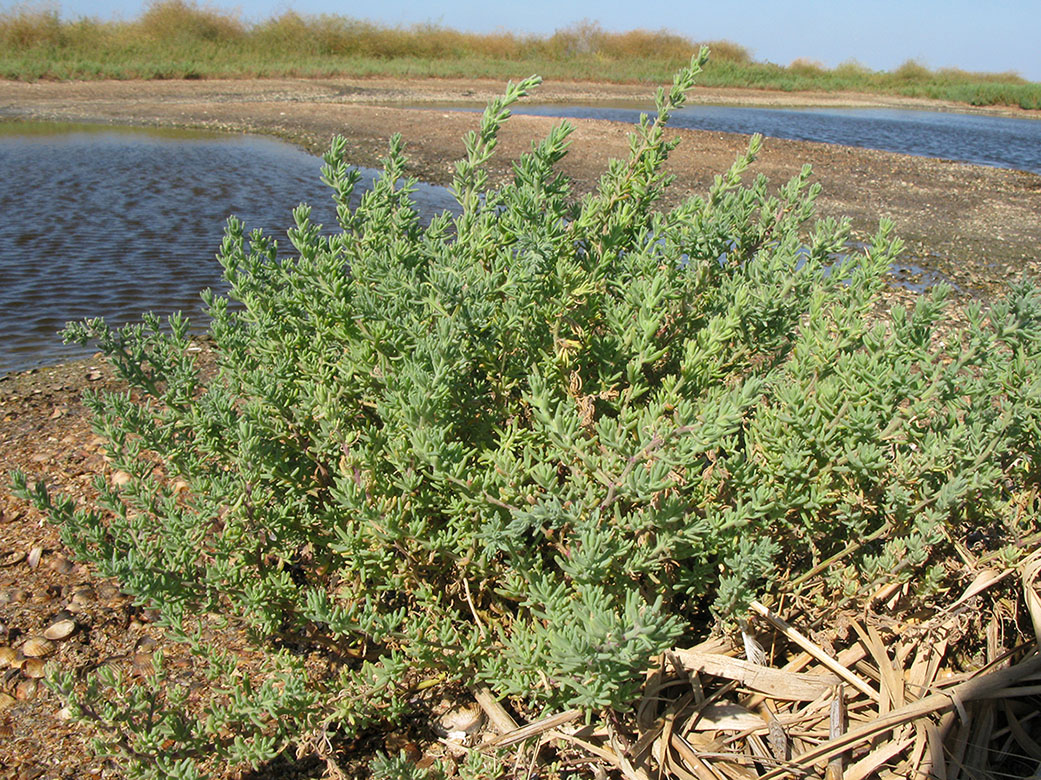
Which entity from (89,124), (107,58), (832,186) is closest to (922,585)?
(832,186)

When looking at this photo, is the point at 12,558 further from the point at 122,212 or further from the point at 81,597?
the point at 122,212

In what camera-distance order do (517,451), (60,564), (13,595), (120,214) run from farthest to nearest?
(120,214), (60,564), (13,595), (517,451)

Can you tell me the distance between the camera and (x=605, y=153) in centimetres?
1474

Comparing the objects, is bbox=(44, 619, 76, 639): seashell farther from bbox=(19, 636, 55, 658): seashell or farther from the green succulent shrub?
the green succulent shrub

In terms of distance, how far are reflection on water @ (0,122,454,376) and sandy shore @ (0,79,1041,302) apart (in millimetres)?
2239

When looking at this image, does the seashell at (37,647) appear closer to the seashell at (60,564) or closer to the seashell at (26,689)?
the seashell at (26,689)

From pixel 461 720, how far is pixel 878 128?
105 ft

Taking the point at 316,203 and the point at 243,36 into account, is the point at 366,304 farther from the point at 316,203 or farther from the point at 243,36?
the point at 243,36

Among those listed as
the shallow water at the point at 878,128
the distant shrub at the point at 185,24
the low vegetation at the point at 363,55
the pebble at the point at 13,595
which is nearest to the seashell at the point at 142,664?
the pebble at the point at 13,595

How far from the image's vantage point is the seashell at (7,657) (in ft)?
7.84

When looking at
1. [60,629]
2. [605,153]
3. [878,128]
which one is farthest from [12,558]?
[878,128]

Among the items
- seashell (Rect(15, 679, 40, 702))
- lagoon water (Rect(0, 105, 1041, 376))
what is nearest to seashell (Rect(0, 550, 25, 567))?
seashell (Rect(15, 679, 40, 702))

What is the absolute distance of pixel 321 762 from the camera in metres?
2.06

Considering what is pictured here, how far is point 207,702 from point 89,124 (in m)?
18.4
